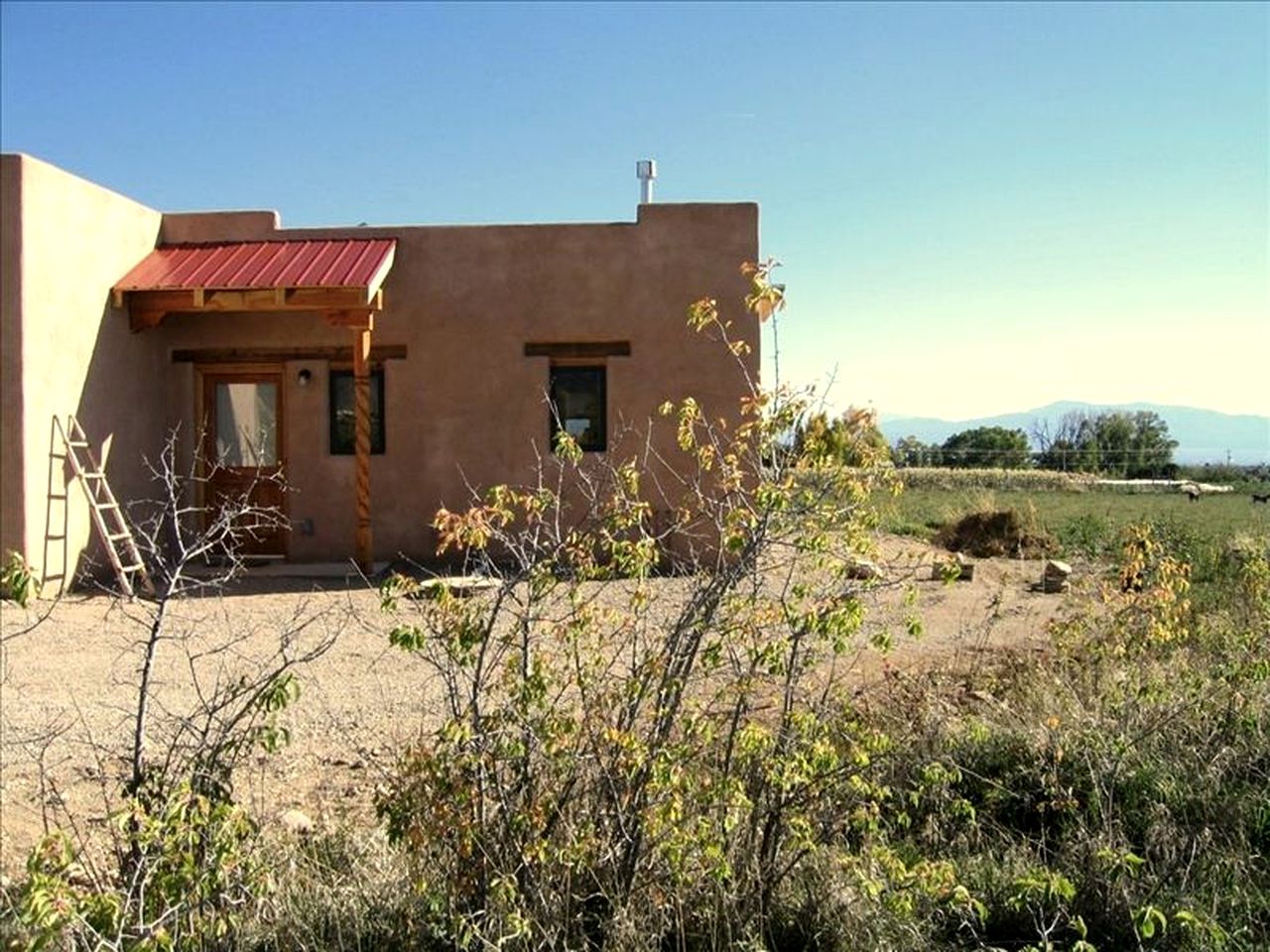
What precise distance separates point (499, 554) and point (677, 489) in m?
2.27

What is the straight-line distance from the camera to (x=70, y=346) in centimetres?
1123

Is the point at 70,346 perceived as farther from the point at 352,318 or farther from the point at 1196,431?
the point at 1196,431

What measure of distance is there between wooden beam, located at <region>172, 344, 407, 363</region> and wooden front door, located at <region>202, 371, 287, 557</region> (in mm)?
209

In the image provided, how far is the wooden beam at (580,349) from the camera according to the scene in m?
12.7

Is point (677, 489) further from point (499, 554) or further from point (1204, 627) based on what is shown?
point (1204, 627)

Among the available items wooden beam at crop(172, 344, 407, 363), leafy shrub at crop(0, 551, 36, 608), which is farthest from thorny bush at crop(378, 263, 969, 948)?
wooden beam at crop(172, 344, 407, 363)

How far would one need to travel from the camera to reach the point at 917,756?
483 cm

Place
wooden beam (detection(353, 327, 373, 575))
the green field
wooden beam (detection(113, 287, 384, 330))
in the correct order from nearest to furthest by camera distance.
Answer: the green field → wooden beam (detection(113, 287, 384, 330)) → wooden beam (detection(353, 327, 373, 575))

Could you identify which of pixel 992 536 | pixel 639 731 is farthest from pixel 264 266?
pixel 992 536

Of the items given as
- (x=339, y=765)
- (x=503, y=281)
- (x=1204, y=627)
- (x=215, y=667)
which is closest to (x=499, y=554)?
(x=503, y=281)

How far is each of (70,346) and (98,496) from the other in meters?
1.71

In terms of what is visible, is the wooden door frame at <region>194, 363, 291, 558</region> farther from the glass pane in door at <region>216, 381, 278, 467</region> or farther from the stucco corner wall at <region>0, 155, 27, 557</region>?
the stucco corner wall at <region>0, 155, 27, 557</region>

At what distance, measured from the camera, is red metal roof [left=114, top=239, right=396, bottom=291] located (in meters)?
11.6

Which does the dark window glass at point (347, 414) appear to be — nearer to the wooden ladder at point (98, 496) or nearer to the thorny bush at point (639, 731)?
the wooden ladder at point (98, 496)
